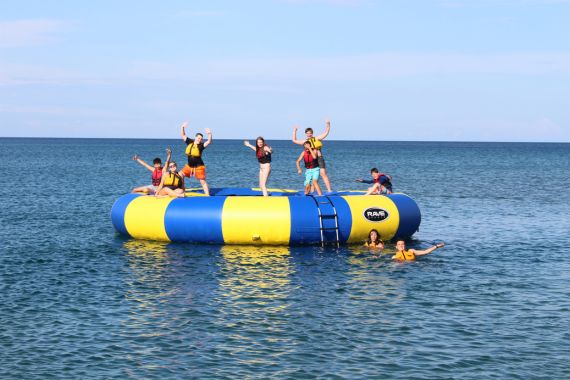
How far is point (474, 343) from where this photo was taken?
1312cm

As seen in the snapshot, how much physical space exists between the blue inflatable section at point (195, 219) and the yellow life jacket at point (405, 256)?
4.85 m

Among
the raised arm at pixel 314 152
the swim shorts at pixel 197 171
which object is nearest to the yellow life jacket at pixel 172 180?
the swim shorts at pixel 197 171

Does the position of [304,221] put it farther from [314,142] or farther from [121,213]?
[121,213]

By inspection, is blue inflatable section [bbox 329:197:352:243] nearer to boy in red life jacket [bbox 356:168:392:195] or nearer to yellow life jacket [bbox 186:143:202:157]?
boy in red life jacket [bbox 356:168:392:195]

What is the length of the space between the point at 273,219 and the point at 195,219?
220cm

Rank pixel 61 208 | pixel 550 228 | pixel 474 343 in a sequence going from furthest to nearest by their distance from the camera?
pixel 61 208, pixel 550 228, pixel 474 343

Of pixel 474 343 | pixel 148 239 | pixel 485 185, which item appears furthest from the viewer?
pixel 485 185

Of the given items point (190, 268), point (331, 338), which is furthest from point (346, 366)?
point (190, 268)

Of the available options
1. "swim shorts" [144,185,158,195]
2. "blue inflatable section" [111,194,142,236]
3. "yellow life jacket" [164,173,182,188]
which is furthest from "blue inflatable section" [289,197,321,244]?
"blue inflatable section" [111,194,142,236]

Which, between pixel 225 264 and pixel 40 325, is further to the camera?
pixel 225 264

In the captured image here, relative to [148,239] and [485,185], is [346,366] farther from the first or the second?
[485,185]

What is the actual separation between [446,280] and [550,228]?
1266cm

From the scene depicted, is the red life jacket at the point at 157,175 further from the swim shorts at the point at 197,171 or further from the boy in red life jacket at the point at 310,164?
the boy in red life jacket at the point at 310,164

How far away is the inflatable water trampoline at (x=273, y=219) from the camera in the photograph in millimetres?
21422
